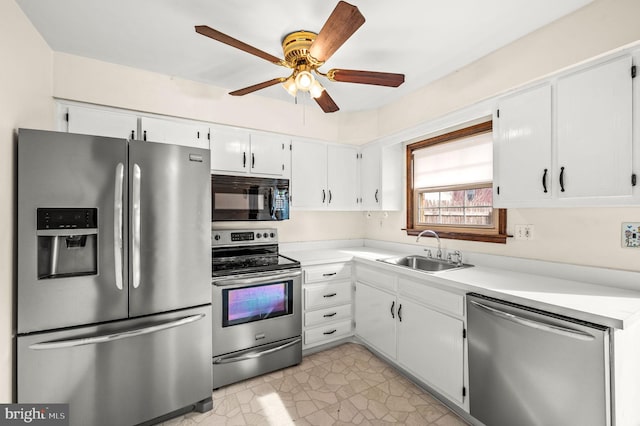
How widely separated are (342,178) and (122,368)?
2565 mm

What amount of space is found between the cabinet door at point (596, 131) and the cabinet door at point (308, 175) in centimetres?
206

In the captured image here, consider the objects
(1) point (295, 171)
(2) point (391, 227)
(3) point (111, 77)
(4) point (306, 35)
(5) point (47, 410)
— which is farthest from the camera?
(2) point (391, 227)

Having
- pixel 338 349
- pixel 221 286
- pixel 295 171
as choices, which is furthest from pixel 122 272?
pixel 338 349

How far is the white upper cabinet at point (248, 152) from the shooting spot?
264cm

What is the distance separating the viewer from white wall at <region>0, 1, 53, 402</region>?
1430 millimetres

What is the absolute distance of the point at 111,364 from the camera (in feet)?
5.45

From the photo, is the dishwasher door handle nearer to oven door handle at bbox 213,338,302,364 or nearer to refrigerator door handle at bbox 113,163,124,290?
oven door handle at bbox 213,338,302,364

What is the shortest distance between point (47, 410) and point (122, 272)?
801 mm

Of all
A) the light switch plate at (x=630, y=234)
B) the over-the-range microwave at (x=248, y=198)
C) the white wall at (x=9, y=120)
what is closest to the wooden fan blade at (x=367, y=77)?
the over-the-range microwave at (x=248, y=198)

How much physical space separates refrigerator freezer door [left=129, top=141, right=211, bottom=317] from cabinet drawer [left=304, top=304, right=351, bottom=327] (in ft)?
3.32

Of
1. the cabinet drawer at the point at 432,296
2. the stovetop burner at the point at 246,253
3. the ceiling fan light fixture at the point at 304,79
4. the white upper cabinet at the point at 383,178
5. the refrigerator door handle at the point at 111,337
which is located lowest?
the refrigerator door handle at the point at 111,337

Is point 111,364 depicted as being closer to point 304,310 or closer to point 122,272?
point 122,272

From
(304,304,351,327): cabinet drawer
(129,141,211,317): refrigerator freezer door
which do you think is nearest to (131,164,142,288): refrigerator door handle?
(129,141,211,317): refrigerator freezer door

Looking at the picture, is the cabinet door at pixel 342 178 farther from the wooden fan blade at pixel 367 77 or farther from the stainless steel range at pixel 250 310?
the wooden fan blade at pixel 367 77
